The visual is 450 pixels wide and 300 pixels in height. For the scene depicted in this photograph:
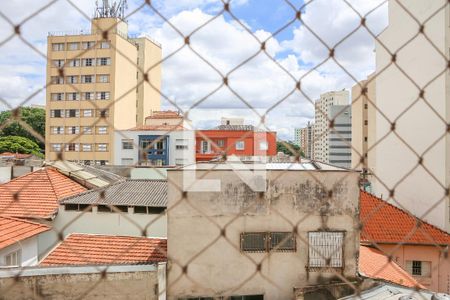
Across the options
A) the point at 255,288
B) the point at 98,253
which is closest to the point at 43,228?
the point at 98,253

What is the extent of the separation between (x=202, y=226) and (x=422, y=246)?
3300mm

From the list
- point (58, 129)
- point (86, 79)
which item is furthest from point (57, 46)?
point (58, 129)

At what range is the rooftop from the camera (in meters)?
5.39

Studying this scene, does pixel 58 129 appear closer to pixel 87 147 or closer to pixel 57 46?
pixel 87 147

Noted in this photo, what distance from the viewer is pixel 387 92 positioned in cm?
566

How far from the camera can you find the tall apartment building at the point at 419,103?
195 inches

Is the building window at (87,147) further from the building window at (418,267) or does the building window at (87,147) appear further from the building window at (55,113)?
the building window at (418,267)

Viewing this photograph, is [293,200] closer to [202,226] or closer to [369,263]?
[202,226]

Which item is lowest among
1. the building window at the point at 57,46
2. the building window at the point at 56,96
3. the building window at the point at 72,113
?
the building window at the point at 72,113

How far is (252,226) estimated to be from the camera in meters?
3.65

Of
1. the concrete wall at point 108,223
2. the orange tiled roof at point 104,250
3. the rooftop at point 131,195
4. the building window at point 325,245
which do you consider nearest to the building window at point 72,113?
the rooftop at point 131,195

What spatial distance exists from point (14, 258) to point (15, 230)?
1.30 ft

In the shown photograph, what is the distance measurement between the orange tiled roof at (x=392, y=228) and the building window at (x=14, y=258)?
4022mm

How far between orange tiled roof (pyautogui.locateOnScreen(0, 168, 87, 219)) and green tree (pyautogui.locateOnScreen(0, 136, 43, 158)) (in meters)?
10.2
